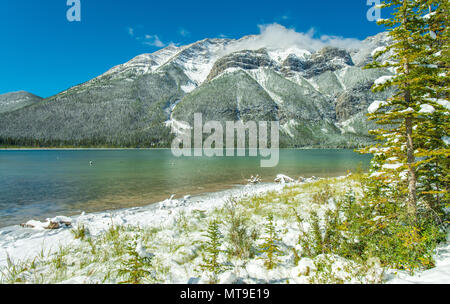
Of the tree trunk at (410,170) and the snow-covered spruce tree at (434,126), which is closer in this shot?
the snow-covered spruce tree at (434,126)

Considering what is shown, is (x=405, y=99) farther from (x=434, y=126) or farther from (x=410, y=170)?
(x=410, y=170)

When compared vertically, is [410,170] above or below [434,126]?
below

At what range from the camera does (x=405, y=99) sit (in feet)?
18.8

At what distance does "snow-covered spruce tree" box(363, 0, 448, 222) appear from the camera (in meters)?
5.35

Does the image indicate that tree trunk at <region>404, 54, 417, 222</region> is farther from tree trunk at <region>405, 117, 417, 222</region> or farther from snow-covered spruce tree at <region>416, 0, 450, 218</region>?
snow-covered spruce tree at <region>416, 0, 450, 218</region>

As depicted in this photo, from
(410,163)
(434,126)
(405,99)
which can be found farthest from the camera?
(405,99)

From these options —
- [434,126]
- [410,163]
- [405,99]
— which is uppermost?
[405,99]

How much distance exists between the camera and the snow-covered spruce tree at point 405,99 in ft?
17.6

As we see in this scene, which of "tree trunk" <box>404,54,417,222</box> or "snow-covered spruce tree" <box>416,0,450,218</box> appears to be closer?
"snow-covered spruce tree" <box>416,0,450,218</box>

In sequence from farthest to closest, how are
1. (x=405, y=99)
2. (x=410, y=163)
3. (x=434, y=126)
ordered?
1. (x=405, y=99)
2. (x=410, y=163)
3. (x=434, y=126)

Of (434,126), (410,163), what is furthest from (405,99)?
(410,163)

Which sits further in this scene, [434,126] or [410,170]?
[410,170]

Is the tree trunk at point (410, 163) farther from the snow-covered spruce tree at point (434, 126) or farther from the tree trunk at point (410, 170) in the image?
the snow-covered spruce tree at point (434, 126)
